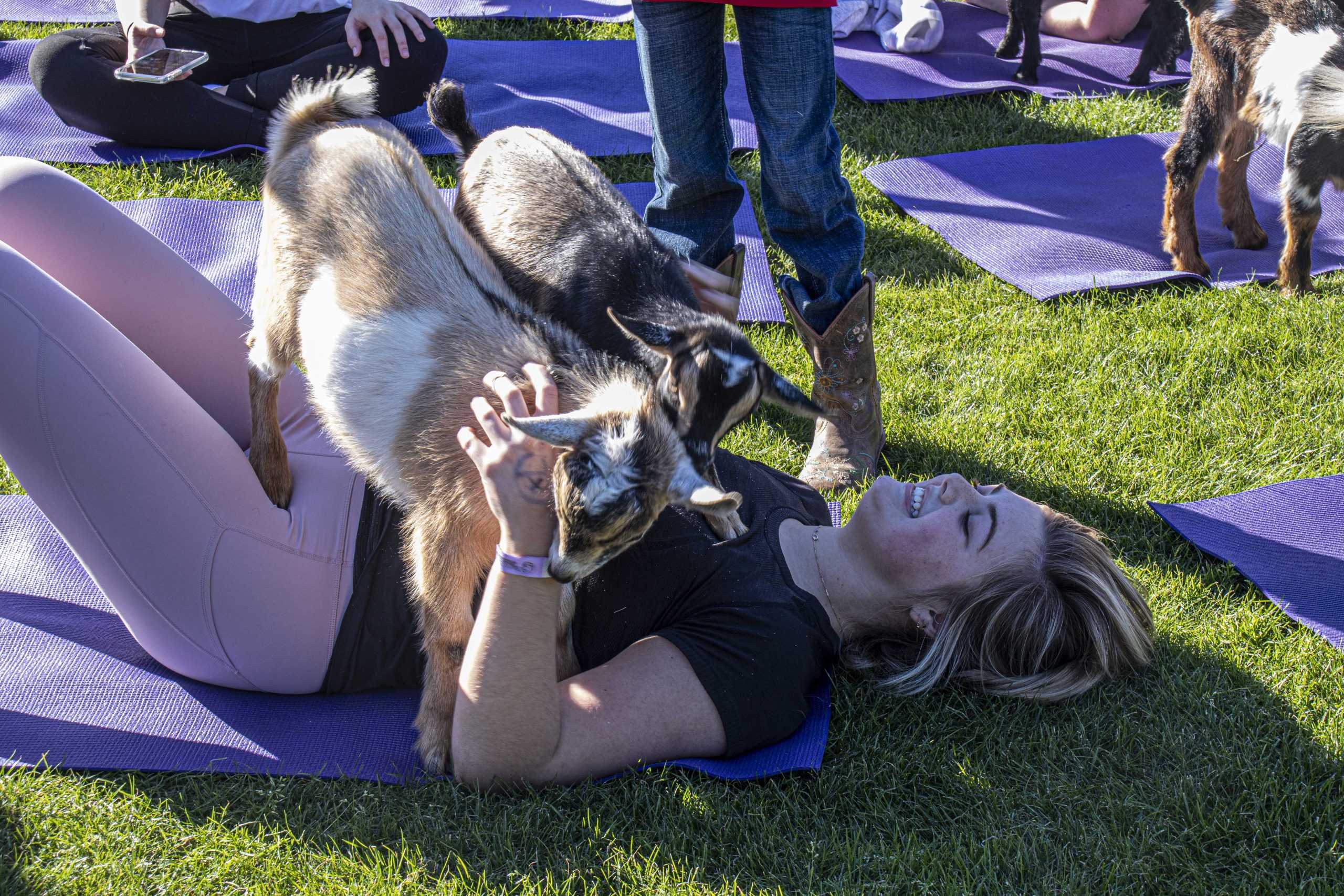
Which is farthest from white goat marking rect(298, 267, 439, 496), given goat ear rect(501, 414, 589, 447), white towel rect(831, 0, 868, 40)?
white towel rect(831, 0, 868, 40)

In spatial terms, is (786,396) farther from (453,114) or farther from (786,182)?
(453,114)

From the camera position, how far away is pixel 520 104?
18.6ft

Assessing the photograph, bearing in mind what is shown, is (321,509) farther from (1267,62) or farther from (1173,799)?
(1267,62)

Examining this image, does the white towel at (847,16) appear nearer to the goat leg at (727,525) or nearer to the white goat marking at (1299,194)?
the white goat marking at (1299,194)

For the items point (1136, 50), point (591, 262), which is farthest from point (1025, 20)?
point (591, 262)

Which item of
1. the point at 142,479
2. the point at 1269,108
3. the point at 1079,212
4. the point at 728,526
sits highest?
the point at 1269,108

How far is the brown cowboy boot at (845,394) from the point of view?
342 cm

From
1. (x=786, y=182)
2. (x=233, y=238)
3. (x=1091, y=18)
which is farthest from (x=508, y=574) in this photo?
(x=1091, y=18)

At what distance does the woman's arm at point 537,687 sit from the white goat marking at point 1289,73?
375 cm

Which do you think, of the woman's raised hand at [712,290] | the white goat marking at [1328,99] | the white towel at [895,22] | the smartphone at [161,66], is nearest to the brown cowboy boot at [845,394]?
the woman's raised hand at [712,290]

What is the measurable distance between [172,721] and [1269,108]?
184 inches

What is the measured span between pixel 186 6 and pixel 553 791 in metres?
4.88

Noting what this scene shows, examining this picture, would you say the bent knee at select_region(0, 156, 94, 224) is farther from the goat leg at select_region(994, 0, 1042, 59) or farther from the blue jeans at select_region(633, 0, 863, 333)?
the goat leg at select_region(994, 0, 1042, 59)

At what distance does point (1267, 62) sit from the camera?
171 inches
